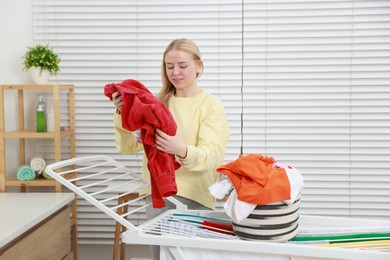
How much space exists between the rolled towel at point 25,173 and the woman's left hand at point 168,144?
1448mm

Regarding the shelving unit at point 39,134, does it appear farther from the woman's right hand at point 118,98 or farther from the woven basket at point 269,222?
the woven basket at point 269,222

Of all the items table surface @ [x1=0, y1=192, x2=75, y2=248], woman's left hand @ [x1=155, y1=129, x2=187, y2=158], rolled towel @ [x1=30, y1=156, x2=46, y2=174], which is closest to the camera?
woman's left hand @ [x1=155, y1=129, x2=187, y2=158]

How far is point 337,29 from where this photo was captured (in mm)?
2701

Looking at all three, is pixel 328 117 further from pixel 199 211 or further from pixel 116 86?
pixel 116 86

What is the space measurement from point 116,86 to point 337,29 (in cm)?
171

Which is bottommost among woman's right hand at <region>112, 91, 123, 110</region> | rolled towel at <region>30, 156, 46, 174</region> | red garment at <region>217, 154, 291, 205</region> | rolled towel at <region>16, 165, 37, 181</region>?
rolled towel at <region>16, 165, 37, 181</region>

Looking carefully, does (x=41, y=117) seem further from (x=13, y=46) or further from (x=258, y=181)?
(x=258, y=181)

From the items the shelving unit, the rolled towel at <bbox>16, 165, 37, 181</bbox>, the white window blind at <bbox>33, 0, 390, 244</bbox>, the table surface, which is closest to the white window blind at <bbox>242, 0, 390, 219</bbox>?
the white window blind at <bbox>33, 0, 390, 244</bbox>

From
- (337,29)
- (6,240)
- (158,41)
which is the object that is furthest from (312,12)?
(6,240)

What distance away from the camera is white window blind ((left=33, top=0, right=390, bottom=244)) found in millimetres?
2713

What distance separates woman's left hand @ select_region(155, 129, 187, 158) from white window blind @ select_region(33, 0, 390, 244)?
1.32 m

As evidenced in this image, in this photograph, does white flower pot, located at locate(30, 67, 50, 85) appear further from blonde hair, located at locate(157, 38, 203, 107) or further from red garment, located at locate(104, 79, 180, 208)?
red garment, located at locate(104, 79, 180, 208)

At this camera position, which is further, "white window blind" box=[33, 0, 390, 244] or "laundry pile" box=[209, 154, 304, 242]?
"white window blind" box=[33, 0, 390, 244]

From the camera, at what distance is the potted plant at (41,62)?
2580mm
